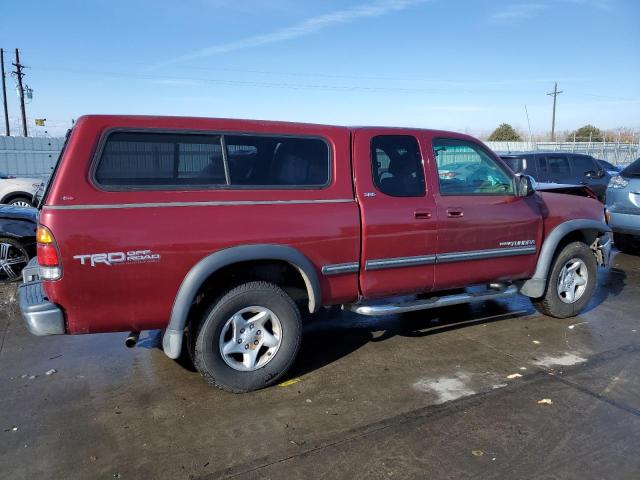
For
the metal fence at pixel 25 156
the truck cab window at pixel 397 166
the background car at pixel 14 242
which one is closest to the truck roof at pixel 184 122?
the truck cab window at pixel 397 166

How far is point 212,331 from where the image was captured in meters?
3.58

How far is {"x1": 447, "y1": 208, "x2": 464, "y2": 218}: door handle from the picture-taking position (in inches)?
173

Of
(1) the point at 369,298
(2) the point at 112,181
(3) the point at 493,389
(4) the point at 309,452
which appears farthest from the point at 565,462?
(2) the point at 112,181

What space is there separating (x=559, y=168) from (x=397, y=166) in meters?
8.76

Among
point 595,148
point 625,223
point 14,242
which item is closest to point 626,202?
point 625,223

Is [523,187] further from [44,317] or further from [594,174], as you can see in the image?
[594,174]

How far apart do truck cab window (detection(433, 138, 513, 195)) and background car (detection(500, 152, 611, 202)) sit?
22.9ft

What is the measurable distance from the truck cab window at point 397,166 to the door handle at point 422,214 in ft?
0.50

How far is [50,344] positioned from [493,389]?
3942mm

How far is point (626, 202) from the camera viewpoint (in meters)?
7.88

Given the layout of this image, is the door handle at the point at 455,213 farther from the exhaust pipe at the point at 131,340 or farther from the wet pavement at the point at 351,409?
the exhaust pipe at the point at 131,340

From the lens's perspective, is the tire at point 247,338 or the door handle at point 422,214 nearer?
the tire at point 247,338

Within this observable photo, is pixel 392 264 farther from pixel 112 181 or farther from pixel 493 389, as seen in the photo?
pixel 112 181

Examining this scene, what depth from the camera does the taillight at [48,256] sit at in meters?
3.10
